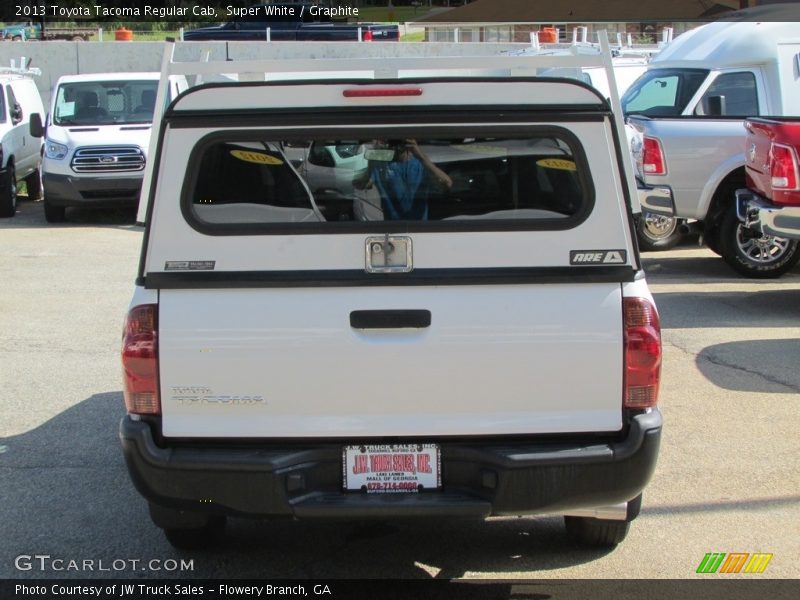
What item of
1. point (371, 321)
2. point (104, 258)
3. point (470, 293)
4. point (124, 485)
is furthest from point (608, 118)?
point (104, 258)

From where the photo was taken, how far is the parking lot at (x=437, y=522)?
15.9ft

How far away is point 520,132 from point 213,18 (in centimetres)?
3291

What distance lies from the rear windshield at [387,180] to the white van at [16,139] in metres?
13.6

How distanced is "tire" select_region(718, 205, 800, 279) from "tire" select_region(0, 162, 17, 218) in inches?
422

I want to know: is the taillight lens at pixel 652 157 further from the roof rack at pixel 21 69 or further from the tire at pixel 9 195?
the roof rack at pixel 21 69

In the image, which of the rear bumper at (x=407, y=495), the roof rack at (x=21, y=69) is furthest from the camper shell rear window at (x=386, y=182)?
the roof rack at (x=21, y=69)

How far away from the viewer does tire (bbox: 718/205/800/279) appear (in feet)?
38.9

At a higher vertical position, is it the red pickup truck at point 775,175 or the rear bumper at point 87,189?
the red pickup truck at point 775,175

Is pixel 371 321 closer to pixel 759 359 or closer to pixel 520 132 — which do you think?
pixel 520 132

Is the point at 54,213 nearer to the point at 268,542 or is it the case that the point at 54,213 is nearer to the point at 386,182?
the point at 268,542

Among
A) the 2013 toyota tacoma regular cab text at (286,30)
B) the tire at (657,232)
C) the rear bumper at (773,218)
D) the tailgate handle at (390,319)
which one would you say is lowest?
the tire at (657,232)

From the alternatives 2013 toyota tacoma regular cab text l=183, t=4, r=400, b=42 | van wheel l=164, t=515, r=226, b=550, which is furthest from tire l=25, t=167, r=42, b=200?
van wheel l=164, t=515, r=226, b=550

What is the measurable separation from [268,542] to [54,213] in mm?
12542

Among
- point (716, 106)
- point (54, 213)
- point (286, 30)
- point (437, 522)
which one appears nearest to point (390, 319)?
point (437, 522)
